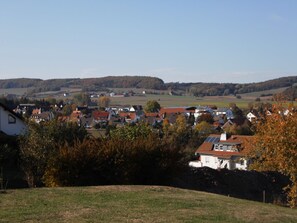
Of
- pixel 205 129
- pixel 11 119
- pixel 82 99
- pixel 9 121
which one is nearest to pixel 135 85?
pixel 82 99

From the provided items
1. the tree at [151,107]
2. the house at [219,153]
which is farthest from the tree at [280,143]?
the tree at [151,107]

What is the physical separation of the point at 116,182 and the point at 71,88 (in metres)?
173

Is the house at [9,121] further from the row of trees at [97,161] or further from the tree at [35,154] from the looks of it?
the tree at [35,154]

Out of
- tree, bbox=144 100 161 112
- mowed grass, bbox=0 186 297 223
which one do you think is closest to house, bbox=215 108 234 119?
tree, bbox=144 100 161 112

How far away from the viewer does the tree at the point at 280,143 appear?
2055 centimetres

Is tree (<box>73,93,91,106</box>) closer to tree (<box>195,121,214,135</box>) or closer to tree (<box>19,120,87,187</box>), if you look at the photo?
tree (<box>195,121,214,135</box>)

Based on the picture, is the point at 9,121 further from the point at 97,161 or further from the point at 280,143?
the point at 280,143

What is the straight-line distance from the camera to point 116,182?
20375mm

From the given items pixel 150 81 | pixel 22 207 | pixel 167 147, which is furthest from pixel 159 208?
pixel 150 81

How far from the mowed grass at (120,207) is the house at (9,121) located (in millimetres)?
24262

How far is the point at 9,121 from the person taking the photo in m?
40.2

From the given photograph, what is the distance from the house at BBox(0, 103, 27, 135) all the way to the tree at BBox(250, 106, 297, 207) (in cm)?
2230

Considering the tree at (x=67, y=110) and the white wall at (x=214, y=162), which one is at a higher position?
the tree at (x=67, y=110)

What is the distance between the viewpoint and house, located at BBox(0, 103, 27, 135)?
1563 inches
